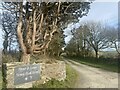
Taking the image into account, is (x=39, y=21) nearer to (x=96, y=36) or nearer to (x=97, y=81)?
(x=97, y=81)

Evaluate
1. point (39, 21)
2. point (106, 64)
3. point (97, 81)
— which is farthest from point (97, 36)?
point (97, 81)

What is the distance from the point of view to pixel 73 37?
154ft

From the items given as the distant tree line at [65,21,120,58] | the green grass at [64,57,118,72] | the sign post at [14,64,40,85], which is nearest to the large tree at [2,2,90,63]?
the sign post at [14,64,40,85]

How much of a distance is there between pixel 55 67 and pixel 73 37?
1299 inches

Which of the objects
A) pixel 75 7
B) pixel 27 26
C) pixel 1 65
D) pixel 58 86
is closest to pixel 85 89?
pixel 58 86

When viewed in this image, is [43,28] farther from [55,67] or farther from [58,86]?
[58,86]

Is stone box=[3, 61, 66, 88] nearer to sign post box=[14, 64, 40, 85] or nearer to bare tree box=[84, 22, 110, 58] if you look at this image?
sign post box=[14, 64, 40, 85]

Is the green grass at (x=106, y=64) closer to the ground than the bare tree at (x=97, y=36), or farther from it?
closer to the ground

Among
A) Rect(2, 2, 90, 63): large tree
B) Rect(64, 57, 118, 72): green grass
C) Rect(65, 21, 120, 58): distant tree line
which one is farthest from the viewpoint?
Rect(65, 21, 120, 58): distant tree line

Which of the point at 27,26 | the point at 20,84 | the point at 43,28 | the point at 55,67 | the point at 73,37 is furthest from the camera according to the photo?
the point at 73,37

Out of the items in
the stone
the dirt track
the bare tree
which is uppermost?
the bare tree

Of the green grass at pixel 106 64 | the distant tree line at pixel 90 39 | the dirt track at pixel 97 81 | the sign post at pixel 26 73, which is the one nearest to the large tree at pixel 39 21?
the sign post at pixel 26 73

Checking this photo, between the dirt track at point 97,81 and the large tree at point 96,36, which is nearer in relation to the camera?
the dirt track at point 97,81

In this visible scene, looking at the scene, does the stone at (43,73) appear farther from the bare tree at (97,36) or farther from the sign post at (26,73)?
the bare tree at (97,36)
